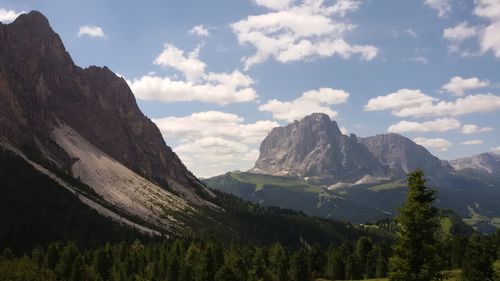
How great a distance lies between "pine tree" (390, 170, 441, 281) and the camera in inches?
1415

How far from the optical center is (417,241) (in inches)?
1442

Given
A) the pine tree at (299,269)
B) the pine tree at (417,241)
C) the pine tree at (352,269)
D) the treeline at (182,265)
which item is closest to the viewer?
the pine tree at (417,241)

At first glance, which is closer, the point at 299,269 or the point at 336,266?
→ the point at 299,269

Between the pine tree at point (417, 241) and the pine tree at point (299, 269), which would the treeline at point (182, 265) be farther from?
the pine tree at point (417, 241)

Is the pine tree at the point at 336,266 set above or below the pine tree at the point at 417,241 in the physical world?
below

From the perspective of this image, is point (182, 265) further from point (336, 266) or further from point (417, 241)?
point (417, 241)

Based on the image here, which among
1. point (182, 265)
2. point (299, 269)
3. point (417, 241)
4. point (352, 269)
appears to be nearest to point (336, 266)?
point (352, 269)

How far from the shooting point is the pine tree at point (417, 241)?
3594cm

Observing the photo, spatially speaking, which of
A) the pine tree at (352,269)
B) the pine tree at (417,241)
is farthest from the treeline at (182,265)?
the pine tree at (417,241)

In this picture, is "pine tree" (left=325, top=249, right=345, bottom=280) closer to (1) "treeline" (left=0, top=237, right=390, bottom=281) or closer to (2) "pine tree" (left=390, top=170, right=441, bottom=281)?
(1) "treeline" (left=0, top=237, right=390, bottom=281)

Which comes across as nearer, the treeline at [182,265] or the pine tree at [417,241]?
the pine tree at [417,241]

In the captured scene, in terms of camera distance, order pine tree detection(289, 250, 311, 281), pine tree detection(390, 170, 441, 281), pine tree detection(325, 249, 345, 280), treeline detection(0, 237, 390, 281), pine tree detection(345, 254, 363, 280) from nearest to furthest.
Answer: pine tree detection(390, 170, 441, 281) → treeline detection(0, 237, 390, 281) → pine tree detection(289, 250, 311, 281) → pine tree detection(345, 254, 363, 280) → pine tree detection(325, 249, 345, 280)

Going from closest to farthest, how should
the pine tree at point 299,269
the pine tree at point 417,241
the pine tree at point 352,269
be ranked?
the pine tree at point 417,241, the pine tree at point 299,269, the pine tree at point 352,269

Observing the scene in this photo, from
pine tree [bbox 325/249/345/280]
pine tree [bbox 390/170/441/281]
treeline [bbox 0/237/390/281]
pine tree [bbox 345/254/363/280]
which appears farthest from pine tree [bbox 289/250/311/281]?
pine tree [bbox 390/170/441/281]
